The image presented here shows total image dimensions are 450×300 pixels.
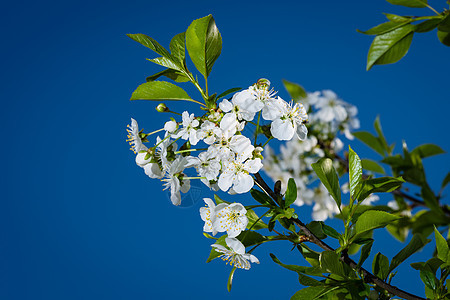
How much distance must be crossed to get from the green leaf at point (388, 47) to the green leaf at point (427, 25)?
0.03 meters

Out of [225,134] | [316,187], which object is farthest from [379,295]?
[316,187]

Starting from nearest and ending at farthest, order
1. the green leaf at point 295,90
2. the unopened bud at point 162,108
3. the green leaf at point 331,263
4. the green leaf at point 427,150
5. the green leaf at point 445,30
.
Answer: the green leaf at point 331,263 < the unopened bud at point 162,108 < the green leaf at point 445,30 < the green leaf at point 295,90 < the green leaf at point 427,150

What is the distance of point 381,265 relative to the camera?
71 cm

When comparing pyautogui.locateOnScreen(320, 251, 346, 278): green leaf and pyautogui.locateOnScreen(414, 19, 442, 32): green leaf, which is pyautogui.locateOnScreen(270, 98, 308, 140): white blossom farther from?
pyautogui.locateOnScreen(414, 19, 442, 32): green leaf

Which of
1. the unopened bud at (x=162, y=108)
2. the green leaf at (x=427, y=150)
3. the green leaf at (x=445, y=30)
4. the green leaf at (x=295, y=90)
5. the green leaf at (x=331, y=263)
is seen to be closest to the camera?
the green leaf at (x=331, y=263)

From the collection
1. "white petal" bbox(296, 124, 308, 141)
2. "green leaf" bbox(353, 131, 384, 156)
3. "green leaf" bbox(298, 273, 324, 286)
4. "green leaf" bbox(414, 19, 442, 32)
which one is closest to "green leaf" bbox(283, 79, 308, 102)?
"green leaf" bbox(353, 131, 384, 156)

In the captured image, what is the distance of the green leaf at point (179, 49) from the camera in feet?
2.34

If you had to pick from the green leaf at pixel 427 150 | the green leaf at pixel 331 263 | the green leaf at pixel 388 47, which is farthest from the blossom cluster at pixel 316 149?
the green leaf at pixel 331 263

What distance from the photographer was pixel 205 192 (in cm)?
74

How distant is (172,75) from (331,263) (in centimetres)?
40

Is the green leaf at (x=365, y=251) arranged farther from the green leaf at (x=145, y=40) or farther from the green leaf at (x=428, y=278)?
the green leaf at (x=145, y=40)

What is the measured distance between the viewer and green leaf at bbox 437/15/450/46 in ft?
2.71

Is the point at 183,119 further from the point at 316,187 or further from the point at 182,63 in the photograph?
the point at 316,187

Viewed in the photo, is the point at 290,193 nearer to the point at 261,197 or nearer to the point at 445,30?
the point at 261,197
